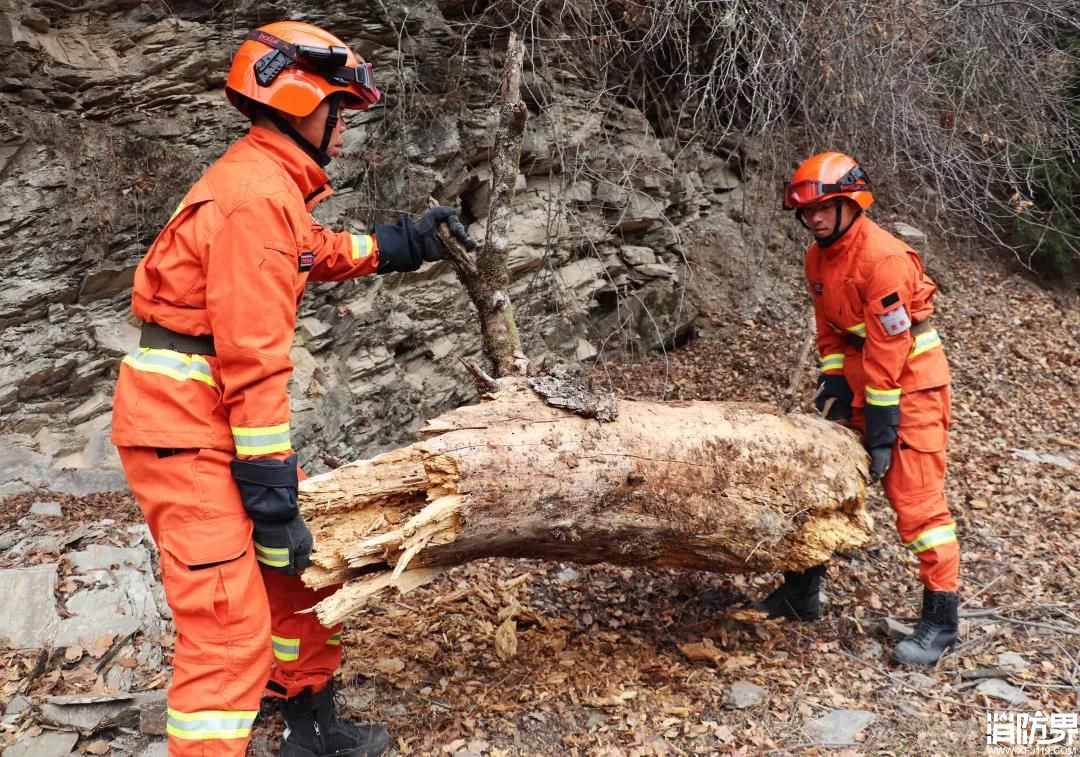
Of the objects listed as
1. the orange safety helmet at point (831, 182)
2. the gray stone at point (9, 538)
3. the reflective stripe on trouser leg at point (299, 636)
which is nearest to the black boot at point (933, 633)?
the orange safety helmet at point (831, 182)

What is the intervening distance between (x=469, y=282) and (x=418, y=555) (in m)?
1.36

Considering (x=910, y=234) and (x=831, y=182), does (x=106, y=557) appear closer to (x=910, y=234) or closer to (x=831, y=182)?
(x=831, y=182)

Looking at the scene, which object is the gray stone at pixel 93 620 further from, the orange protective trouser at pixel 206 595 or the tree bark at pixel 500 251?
the tree bark at pixel 500 251

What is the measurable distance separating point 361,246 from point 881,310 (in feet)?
8.28

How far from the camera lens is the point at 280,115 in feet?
8.59

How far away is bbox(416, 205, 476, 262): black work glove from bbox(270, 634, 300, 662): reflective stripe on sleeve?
1.67 m

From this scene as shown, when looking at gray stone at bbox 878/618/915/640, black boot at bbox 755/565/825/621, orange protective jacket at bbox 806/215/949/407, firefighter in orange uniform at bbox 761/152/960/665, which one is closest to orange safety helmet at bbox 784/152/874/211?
firefighter in orange uniform at bbox 761/152/960/665

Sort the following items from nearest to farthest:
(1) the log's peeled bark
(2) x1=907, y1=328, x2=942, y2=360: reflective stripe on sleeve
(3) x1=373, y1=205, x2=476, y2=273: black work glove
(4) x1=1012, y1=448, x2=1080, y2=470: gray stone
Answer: (1) the log's peeled bark < (3) x1=373, y1=205, x2=476, y2=273: black work glove < (2) x1=907, y1=328, x2=942, y2=360: reflective stripe on sleeve < (4) x1=1012, y1=448, x2=1080, y2=470: gray stone

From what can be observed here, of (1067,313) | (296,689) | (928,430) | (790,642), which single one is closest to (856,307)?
(928,430)

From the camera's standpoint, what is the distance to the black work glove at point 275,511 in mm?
2357

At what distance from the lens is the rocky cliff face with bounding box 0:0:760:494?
448 centimetres

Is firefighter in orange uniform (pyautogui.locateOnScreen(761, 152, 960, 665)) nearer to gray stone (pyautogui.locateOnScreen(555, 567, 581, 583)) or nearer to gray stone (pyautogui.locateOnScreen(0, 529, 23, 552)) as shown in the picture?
gray stone (pyautogui.locateOnScreen(555, 567, 581, 583))

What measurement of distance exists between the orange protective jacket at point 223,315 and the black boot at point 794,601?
291 cm

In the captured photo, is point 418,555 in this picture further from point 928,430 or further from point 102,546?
point 928,430
